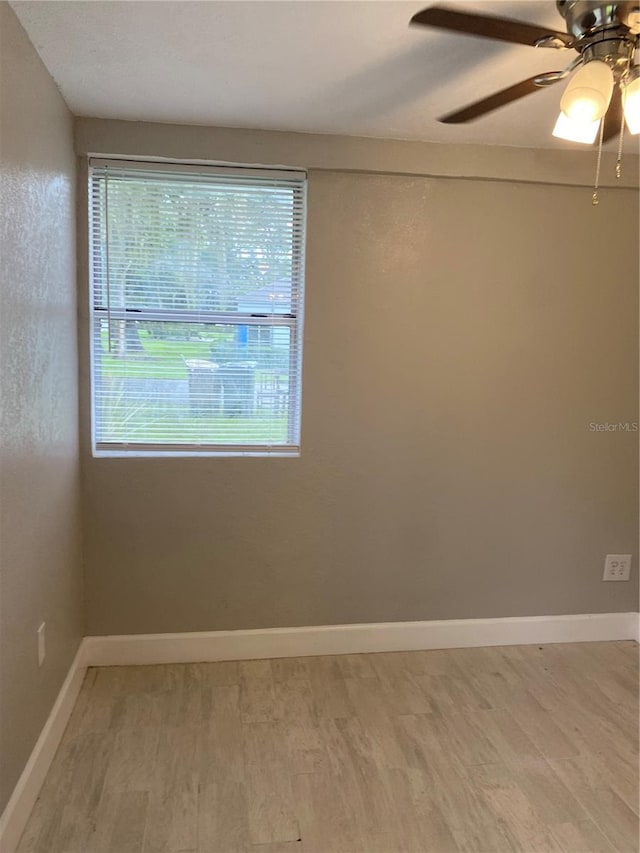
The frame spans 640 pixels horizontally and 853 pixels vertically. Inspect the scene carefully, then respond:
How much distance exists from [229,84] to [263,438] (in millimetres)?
1356

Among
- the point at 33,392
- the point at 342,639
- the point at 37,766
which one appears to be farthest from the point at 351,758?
the point at 33,392

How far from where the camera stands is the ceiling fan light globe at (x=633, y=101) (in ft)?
4.54

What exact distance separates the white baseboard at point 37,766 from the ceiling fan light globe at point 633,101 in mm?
2370

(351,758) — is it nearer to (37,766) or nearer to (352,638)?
(352,638)

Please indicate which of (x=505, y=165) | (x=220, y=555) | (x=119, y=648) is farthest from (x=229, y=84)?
(x=119, y=648)

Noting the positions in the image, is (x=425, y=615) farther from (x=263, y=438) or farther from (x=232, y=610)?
(x=263, y=438)

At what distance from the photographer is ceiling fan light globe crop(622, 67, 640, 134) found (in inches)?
54.5

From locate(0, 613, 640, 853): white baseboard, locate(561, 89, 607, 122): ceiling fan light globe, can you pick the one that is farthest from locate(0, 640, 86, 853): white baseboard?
locate(561, 89, 607, 122): ceiling fan light globe

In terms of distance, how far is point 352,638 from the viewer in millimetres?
2709

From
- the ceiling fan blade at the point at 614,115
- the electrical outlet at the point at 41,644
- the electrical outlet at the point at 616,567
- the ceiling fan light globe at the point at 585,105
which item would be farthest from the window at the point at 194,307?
the electrical outlet at the point at 616,567

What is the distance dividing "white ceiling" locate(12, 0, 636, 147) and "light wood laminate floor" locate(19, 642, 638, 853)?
2252 mm

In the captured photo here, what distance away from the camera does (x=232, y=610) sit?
2629 millimetres

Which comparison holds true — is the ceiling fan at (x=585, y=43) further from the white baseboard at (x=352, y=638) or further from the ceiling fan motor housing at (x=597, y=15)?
the white baseboard at (x=352, y=638)

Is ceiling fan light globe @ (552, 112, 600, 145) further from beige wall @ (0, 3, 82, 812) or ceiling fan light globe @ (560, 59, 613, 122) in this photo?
beige wall @ (0, 3, 82, 812)
